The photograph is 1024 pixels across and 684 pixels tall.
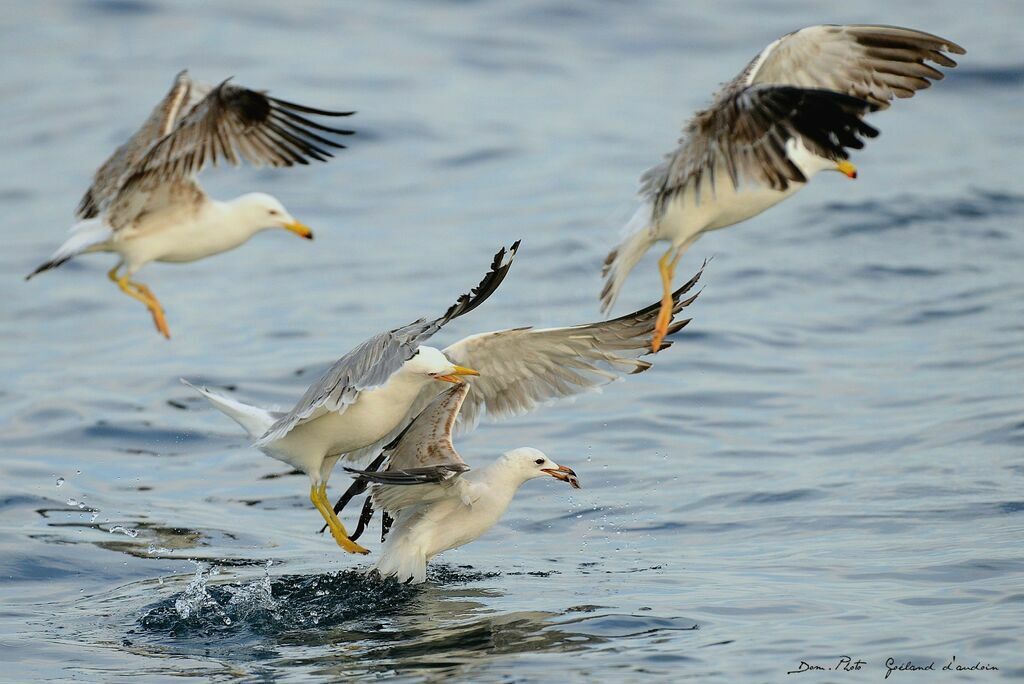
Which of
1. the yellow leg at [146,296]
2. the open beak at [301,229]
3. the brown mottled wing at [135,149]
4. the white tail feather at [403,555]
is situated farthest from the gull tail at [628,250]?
the brown mottled wing at [135,149]

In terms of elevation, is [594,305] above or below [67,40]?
below

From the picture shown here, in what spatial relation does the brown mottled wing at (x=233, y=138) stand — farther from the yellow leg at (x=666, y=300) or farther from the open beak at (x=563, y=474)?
the open beak at (x=563, y=474)

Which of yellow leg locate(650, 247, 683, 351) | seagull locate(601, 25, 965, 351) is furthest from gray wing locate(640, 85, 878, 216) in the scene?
yellow leg locate(650, 247, 683, 351)

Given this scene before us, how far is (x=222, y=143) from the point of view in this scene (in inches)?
388

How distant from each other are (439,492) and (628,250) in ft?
5.60

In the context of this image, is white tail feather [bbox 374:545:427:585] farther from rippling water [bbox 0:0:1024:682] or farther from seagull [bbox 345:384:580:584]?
rippling water [bbox 0:0:1024:682]

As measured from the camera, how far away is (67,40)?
998 inches

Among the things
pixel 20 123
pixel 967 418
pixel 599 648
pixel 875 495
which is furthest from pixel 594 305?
pixel 20 123

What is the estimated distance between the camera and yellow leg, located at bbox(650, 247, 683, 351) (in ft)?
28.0

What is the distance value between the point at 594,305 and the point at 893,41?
705cm

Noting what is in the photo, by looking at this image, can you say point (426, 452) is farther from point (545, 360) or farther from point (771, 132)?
point (771, 132)

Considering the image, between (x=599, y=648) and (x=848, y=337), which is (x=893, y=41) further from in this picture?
(x=848, y=337)

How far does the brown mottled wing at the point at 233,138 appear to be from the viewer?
9727mm

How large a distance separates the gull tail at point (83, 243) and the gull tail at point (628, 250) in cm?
350
